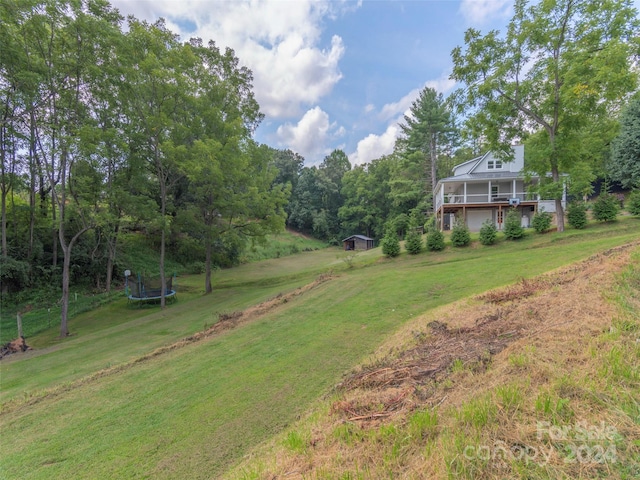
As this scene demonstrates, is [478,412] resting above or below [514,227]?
below

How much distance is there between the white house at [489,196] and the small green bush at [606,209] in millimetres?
8166

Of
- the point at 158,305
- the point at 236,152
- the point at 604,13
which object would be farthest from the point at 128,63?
the point at 604,13

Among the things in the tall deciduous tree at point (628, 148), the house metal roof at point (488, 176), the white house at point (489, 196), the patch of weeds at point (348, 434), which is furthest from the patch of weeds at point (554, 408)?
the tall deciduous tree at point (628, 148)

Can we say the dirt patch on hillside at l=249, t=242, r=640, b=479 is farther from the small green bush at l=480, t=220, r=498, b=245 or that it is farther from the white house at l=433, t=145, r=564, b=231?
the white house at l=433, t=145, r=564, b=231

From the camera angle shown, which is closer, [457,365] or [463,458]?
[463,458]

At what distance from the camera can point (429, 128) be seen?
3594 centimetres

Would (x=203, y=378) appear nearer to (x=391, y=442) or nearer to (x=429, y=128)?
(x=391, y=442)

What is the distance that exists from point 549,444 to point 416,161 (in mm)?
39178

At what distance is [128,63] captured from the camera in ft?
41.0

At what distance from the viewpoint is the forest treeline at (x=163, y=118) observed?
11484 mm

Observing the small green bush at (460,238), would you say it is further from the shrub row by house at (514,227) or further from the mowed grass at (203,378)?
the mowed grass at (203,378)

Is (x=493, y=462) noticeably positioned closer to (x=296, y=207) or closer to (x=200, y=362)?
(x=200, y=362)

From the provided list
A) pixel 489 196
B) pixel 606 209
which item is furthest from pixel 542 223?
pixel 489 196

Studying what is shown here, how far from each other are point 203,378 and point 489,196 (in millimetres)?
24869
